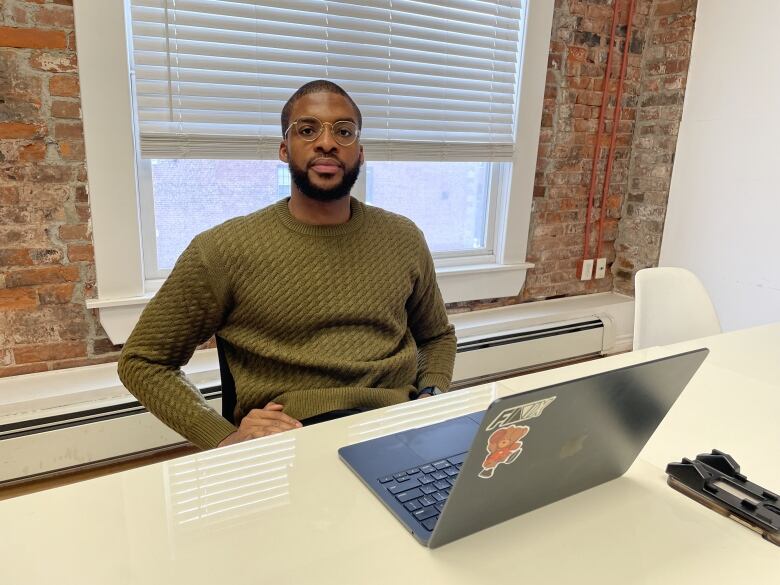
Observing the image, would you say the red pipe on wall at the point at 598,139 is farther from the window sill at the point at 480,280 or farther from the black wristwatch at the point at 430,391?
the black wristwatch at the point at 430,391

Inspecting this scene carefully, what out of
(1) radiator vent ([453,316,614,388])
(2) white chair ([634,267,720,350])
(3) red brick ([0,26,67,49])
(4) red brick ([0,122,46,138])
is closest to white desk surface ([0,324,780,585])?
(2) white chair ([634,267,720,350])

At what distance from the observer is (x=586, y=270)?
3.32 meters

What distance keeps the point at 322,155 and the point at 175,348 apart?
56 centimetres

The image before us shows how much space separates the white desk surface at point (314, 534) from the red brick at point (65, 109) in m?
1.52

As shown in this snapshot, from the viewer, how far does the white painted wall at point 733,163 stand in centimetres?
276

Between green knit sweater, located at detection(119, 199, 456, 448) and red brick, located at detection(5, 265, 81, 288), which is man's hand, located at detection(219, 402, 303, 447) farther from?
red brick, located at detection(5, 265, 81, 288)

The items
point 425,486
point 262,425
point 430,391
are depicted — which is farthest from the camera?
point 430,391

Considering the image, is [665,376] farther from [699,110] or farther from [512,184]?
[699,110]

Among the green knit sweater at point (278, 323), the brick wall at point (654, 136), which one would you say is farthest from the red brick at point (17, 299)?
the brick wall at point (654, 136)

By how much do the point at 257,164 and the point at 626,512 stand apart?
77.5 inches

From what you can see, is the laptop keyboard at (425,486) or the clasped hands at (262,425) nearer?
the laptop keyboard at (425,486)

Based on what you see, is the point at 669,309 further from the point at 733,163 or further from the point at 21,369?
the point at 21,369

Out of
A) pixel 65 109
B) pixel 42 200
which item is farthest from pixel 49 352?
pixel 65 109

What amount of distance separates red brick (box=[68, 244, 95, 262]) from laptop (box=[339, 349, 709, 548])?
1552 millimetres
